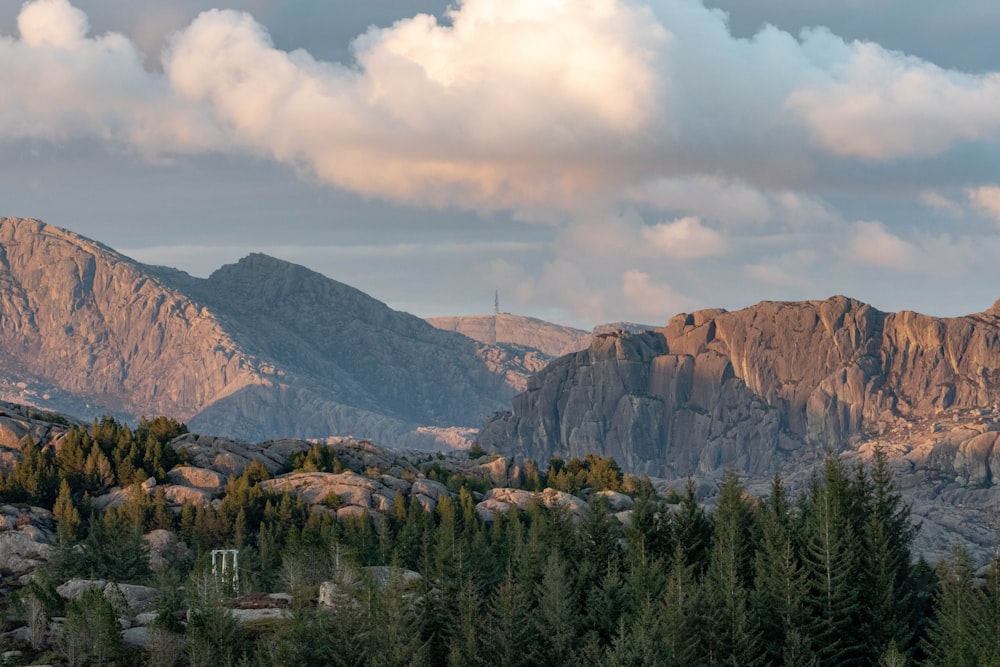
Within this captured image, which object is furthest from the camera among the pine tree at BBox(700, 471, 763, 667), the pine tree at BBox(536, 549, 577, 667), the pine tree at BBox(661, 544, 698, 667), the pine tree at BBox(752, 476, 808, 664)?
the pine tree at BBox(752, 476, 808, 664)

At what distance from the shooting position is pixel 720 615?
518ft

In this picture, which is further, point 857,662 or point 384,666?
point 857,662

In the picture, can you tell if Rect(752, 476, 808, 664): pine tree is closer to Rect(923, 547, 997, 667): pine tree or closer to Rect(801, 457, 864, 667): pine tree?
Rect(801, 457, 864, 667): pine tree

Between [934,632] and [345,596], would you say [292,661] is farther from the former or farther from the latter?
[934,632]

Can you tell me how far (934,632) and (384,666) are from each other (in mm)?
64980

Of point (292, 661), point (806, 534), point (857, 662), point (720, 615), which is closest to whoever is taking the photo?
point (292, 661)

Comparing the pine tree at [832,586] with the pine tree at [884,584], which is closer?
the pine tree at [832,586]

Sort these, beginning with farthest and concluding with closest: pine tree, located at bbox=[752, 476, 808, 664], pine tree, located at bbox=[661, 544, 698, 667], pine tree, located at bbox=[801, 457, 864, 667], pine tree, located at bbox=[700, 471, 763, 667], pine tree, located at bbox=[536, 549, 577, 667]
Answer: pine tree, located at bbox=[801, 457, 864, 667], pine tree, located at bbox=[752, 476, 808, 664], pine tree, located at bbox=[536, 549, 577, 667], pine tree, located at bbox=[700, 471, 763, 667], pine tree, located at bbox=[661, 544, 698, 667]

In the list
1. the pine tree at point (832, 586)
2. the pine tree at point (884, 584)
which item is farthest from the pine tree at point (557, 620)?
the pine tree at point (884, 584)

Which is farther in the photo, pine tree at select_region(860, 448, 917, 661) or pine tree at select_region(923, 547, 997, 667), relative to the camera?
pine tree at select_region(860, 448, 917, 661)

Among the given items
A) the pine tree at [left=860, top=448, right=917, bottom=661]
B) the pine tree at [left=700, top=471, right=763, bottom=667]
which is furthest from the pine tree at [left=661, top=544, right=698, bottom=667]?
the pine tree at [left=860, top=448, right=917, bottom=661]

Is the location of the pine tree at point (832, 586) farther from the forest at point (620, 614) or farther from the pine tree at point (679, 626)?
the pine tree at point (679, 626)

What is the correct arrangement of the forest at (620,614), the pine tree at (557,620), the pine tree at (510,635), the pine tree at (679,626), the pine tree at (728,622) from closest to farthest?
the forest at (620,614), the pine tree at (679,626), the pine tree at (728,622), the pine tree at (510,635), the pine tree at (557,620)

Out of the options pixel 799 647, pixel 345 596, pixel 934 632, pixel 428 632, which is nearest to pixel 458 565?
pixel 428 632
